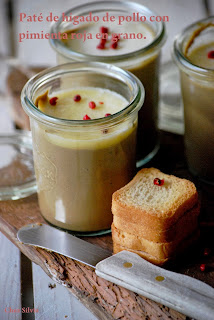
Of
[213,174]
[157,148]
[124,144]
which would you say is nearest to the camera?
[124,144]

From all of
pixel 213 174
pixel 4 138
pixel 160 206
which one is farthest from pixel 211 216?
pixel 4 138

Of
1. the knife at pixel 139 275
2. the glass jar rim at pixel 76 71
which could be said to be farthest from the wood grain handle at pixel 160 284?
the glass jar rim at pixel 76 71

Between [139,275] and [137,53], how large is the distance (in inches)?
28.5

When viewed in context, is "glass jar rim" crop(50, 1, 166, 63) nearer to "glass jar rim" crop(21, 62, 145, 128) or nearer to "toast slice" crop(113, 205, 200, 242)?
"glass jar rim" crop(21, 62, 145, 128)

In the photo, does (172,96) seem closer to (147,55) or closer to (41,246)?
(147,55)

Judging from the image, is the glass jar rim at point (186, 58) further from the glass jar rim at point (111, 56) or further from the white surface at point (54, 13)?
the white surface at point (54, 13)

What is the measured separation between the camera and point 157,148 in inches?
90.7

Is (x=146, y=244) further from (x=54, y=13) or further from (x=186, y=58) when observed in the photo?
(x=54, y=13)

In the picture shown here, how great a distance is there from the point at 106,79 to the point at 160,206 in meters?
0.48

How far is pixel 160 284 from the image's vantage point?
1635mm

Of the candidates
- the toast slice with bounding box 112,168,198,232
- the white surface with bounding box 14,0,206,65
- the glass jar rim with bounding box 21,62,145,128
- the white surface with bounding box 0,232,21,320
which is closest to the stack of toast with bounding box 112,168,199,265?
the toast slice with bounding box 112,168,198,232

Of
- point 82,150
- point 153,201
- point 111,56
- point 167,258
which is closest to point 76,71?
point 111,56

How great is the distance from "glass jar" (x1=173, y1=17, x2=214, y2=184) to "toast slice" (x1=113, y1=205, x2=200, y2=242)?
0.34 m

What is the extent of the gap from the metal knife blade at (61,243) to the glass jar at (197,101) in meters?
0.52
